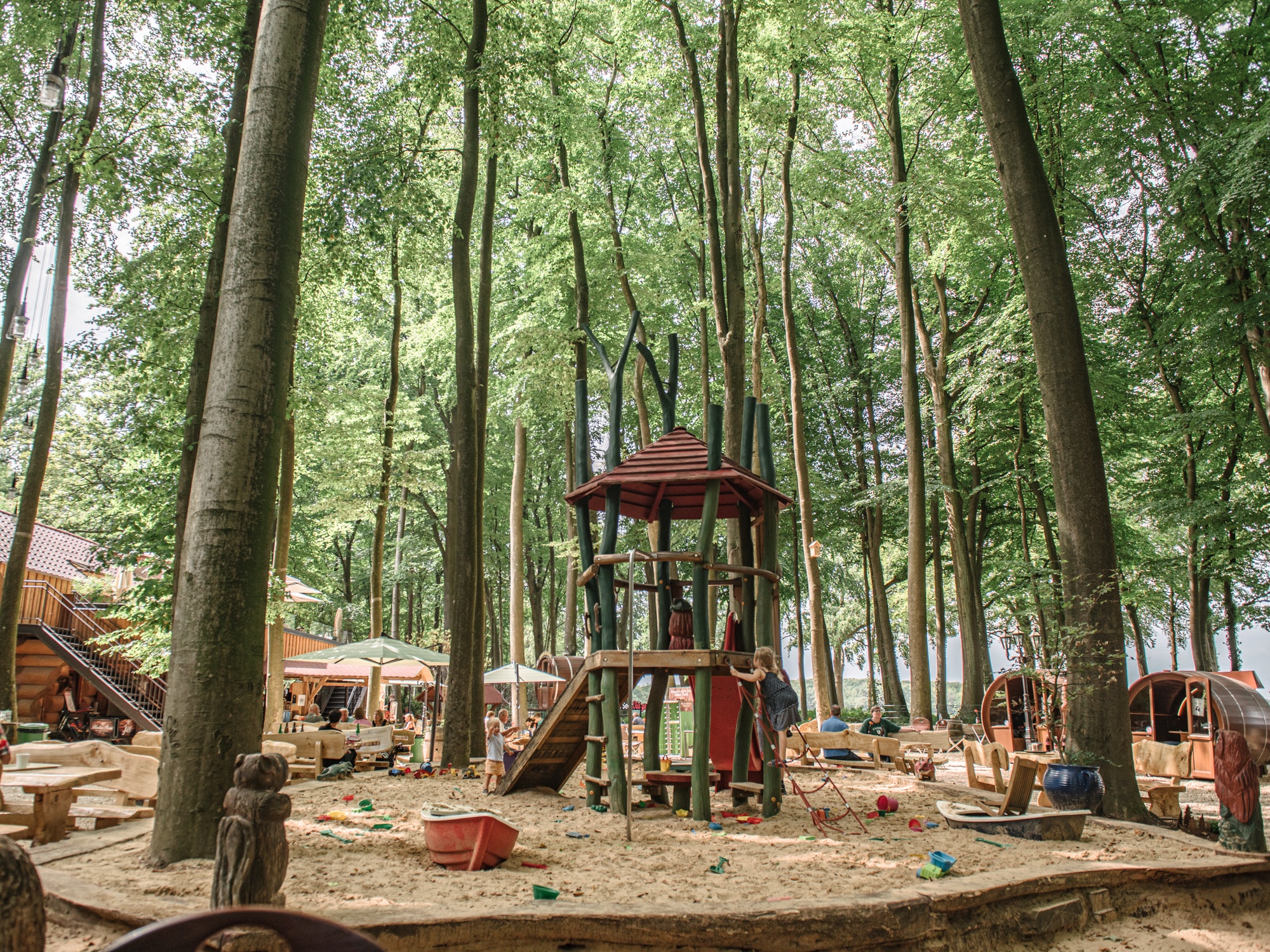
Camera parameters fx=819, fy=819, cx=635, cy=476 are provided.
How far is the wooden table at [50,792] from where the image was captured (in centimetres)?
673

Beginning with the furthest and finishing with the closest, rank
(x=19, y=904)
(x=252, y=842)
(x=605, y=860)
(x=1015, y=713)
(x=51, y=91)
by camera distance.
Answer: (x=1015, y=713), (x=51, y=91), (x=605, y=860), (x=252, y=842), (x=19, y=904)

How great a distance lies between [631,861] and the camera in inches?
272

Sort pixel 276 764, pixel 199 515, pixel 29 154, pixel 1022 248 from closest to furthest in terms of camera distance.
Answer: pixel 276 764
pixel 199 515
pixel 1022 248
pixel 29 154

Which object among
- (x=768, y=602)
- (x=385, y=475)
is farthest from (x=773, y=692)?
(x=385, y=475)

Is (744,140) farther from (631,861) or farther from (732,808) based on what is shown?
(631,861)

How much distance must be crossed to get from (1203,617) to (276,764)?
23.1 metres

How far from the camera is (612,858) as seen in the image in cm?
705

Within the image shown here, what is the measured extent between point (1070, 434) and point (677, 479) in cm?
447

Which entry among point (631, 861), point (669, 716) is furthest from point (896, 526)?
point (631, 861)

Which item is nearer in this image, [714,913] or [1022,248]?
[714,913]

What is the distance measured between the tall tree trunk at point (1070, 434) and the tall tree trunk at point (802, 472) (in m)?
10.2

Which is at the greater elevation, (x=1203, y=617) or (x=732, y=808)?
(x=1203, y=617)

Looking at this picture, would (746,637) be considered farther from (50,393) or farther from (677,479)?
(50,393)

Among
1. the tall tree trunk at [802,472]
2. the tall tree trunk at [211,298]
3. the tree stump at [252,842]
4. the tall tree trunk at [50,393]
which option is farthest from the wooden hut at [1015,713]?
the tall tree trunk at [50,393]
